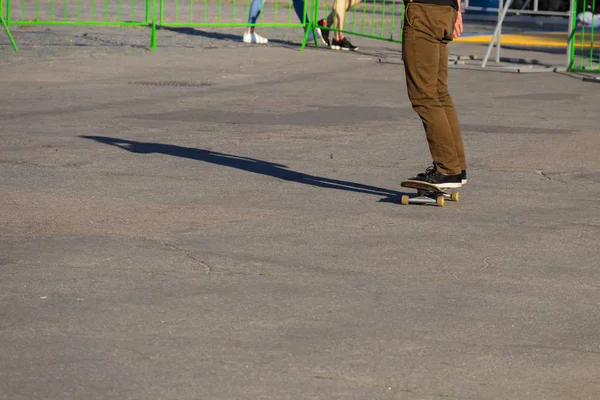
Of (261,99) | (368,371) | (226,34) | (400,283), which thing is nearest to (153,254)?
(400,283)

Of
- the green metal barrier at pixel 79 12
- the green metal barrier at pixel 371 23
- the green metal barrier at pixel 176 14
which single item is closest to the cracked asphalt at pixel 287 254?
the green metal barrier at pixel 371 23

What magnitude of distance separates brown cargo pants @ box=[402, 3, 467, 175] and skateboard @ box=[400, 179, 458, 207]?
0.14 meters

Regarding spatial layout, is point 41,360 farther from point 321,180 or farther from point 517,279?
point 321,180

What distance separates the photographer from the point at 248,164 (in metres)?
10.1

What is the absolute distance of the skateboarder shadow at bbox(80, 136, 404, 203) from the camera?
9.11 meters

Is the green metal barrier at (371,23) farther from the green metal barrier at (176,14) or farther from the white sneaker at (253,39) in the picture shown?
the white sneaker at (253,39)

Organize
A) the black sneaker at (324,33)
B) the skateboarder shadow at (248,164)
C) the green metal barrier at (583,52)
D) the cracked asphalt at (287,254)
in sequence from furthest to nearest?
the black sneaker at (324,33), the green metal barrier at (583,52), the skateboarder shadow at (248,164), the cracked asphalt at (287,254)

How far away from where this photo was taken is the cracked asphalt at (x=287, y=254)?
16.0 ft

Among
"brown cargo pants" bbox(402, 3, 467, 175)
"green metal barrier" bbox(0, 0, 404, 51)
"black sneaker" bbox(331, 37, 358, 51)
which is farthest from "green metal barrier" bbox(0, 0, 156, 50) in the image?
"brown cargo pants" bbox(402, 3, 467, 175)

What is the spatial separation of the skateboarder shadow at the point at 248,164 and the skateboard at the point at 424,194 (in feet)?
0.49

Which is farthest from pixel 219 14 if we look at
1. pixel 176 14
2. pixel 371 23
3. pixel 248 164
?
pixel 248 164

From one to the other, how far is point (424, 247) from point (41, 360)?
2.83 metres

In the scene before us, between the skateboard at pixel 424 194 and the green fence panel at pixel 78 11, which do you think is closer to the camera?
the skateboard at pixel 424 194

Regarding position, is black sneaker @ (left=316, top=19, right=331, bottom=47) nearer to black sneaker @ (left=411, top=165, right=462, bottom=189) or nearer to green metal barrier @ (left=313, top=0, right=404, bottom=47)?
green metal barrier @ (left=313, top=0, right=404, bottom=47)
